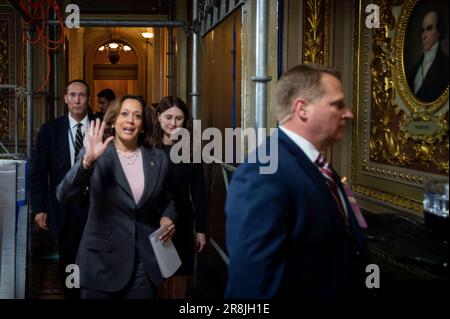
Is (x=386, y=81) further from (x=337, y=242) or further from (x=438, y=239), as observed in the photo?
(x=337, y=242)

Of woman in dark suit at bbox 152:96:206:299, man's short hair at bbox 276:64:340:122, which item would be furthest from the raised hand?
man's short hair at bbox 276:64:340:122

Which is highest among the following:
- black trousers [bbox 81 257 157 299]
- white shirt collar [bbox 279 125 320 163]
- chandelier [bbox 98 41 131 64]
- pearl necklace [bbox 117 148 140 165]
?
chandelier [bbox 98 41 131 64]

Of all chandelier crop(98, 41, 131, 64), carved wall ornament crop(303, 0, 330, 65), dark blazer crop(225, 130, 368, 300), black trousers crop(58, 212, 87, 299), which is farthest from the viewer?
chandelier crop(98, 41, 131, 64)

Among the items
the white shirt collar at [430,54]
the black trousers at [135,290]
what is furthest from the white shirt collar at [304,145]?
the black trousers at [135,290]

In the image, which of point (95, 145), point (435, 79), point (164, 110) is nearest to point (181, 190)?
point (164, 110)

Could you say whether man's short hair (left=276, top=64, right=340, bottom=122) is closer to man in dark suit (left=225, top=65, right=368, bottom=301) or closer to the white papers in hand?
man in dark suit (left=225, top=65, right=368, bottom=301)

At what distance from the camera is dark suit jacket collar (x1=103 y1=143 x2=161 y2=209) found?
266cm

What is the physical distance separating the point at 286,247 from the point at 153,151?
142 cm

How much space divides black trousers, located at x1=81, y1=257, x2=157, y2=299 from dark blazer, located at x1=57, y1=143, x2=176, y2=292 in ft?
0.08

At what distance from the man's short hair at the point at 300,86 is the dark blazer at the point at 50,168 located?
237 cm

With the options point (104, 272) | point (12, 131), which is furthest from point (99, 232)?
point (12, 131)

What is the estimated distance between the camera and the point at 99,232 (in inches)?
104

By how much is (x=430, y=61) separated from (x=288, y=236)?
4.12 ft

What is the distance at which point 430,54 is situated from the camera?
95.1 inches
